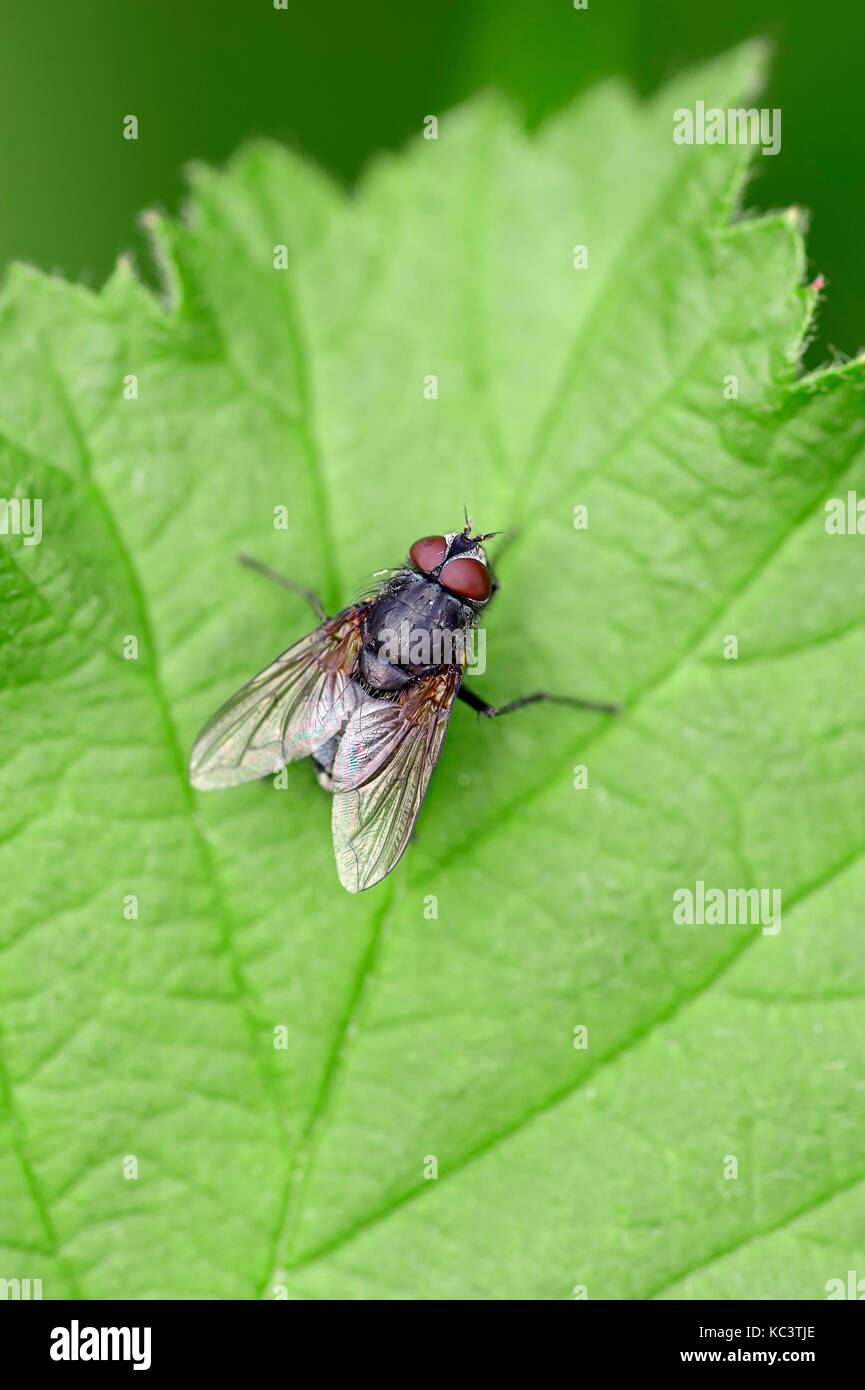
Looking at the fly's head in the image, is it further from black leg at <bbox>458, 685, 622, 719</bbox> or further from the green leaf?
black leg at <bbox>458, 685, 622, 719</bbox>

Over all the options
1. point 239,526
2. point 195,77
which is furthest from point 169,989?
point 195,77

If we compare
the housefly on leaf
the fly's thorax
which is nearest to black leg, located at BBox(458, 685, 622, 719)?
the housefly on leaf

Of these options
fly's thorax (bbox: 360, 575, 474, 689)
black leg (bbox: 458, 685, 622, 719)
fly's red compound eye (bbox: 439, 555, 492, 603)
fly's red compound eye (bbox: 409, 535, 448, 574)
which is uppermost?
fly's red compound eye (bbox: 409, 535, 448, 574)

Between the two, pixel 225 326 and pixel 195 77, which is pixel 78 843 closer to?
pixel 225 326

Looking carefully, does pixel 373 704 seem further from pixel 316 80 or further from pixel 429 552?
pixel 316 80

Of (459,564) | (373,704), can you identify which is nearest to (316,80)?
(459,564)

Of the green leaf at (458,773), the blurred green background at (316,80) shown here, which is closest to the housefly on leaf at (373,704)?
the green leaf at (458,773)
